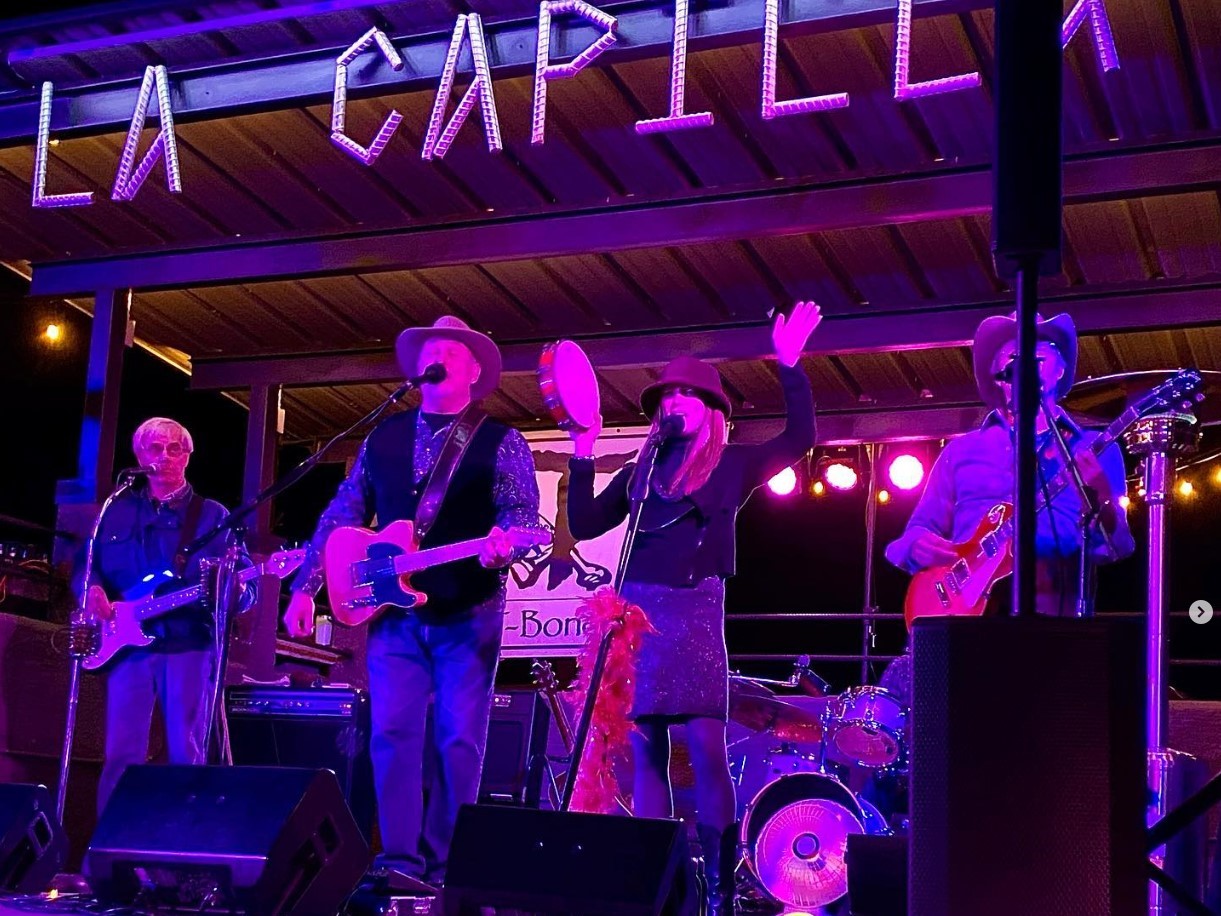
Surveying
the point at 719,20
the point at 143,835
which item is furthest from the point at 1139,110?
the point at 143,835

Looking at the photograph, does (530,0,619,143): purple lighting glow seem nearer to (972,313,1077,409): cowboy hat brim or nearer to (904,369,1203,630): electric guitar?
(972,313,1077,409): cowboy hat brim

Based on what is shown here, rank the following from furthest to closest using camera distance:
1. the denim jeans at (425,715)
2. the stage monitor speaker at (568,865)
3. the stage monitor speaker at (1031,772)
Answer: the denim jeans at (425,715) < the stage monitor speaker at (568,865) < the stage monitor speaker at (1031,772)

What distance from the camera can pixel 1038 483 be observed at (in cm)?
527

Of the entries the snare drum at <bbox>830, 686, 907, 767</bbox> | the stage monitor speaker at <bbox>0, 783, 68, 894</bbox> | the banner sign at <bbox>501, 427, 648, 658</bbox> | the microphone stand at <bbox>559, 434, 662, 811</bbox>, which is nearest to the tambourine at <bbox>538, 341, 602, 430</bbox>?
the microphone stand at <bbox>559, 434, 662, 811</bbox>

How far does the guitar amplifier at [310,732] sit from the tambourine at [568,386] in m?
3.22

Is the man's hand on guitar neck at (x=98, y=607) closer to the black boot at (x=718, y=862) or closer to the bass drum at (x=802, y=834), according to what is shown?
the bass drum at (x=802, y=834)

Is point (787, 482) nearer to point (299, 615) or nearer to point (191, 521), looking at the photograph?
point (191, 521)

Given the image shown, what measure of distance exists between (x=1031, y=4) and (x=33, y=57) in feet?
23.6

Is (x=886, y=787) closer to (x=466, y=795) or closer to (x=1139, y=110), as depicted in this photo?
(x=466, y=795)

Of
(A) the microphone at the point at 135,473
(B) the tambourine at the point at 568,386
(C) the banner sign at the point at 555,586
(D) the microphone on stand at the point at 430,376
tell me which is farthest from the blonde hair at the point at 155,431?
(C) the banner sign at the point at 555,586

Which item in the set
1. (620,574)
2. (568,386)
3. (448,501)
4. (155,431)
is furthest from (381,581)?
(155,431)

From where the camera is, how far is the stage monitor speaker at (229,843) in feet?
13.3

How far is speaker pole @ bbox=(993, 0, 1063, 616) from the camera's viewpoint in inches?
108

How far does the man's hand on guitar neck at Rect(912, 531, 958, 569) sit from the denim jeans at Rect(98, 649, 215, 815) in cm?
301
